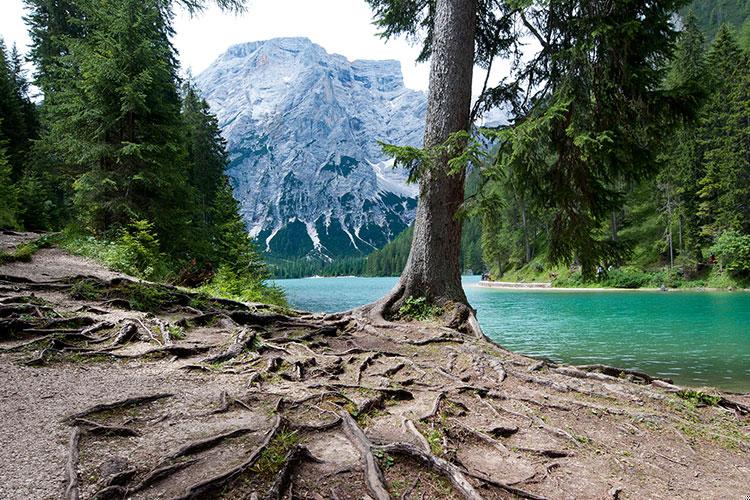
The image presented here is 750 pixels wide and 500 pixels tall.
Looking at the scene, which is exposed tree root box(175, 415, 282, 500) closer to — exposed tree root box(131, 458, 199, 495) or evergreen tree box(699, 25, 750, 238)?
exposed tree root box(131, 458, 199, 495)

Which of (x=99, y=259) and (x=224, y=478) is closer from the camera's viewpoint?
(x=224, y=478)

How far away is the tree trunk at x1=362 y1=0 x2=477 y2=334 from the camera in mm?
8633

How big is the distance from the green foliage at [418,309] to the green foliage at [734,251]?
40.7 meters

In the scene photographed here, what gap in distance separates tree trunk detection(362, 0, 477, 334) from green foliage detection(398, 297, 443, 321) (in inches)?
5.2

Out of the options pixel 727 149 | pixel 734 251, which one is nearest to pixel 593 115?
pixel 734 251

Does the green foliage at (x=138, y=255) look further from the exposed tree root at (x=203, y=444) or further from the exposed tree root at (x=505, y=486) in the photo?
the exposed tree root at (x=505, y=486)

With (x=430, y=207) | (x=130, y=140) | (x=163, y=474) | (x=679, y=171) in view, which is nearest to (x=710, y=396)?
(x=430, y=207)

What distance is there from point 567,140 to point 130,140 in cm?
1518

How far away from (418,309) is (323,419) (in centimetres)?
490

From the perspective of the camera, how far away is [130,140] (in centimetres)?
1533

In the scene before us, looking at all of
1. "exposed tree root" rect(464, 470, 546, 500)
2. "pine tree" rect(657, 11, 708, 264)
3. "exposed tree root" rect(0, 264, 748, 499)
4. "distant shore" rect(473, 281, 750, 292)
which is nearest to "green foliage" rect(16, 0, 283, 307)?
"exposed tree root" rect(0, 264, 748, 499)

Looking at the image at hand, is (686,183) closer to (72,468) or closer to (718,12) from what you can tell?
(72,468)

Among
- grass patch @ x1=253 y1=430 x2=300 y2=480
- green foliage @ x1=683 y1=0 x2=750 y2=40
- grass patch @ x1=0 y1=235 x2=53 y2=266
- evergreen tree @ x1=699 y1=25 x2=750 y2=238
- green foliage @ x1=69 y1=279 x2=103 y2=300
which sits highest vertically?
green foliage @ x1=683 y1=0 x2=750 y2=40

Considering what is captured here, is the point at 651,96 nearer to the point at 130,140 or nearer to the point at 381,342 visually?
the point at 381,342
